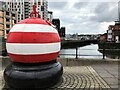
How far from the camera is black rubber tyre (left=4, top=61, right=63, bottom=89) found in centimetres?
457

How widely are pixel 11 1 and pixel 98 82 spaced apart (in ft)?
387

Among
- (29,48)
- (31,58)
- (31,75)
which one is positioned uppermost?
(29,48)

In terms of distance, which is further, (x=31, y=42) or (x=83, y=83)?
(x=83, y=83)

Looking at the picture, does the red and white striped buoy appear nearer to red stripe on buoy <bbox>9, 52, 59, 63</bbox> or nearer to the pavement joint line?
red stripe on buoy <bbox>9, 52, 59, 63</bbox>

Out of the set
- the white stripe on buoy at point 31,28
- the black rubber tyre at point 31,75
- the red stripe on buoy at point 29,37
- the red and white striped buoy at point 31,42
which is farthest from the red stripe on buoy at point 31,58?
the white stripe on buoy at point 31,28

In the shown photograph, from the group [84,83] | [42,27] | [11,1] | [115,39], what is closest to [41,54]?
[42,27]

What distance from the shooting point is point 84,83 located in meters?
5.37

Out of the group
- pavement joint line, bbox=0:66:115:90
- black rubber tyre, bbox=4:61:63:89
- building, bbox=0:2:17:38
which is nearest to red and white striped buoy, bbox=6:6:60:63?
black rubber tyre, bbox=4:61:63:89

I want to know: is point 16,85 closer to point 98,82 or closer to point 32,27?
point 32,27

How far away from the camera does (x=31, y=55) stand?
4.68 m

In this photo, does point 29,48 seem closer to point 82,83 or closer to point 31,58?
point 31,58

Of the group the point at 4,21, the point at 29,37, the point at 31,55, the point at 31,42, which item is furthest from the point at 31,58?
the point at 4,21

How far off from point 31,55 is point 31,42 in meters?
0.30

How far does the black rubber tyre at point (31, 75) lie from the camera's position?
457 centimetres
